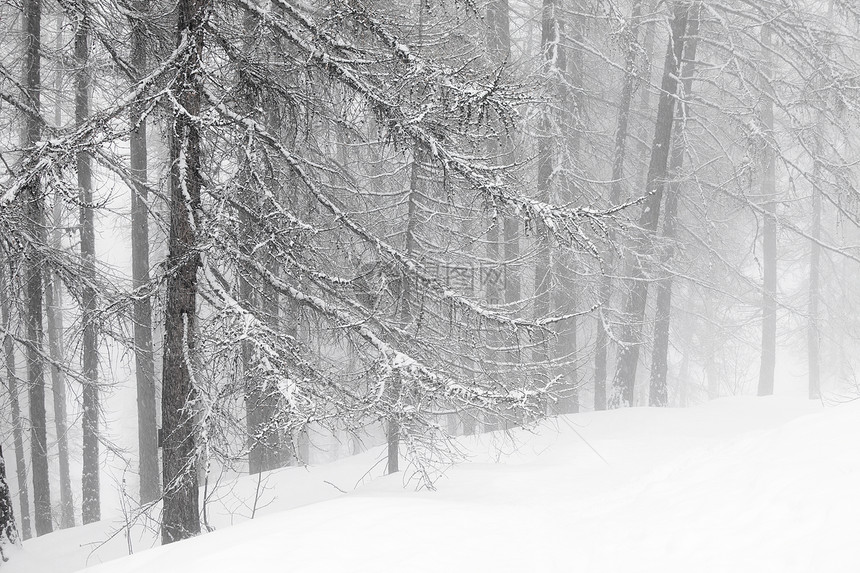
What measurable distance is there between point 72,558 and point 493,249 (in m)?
7.93

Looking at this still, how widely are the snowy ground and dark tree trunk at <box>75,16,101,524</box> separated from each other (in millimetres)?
3157

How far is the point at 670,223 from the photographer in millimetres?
14992

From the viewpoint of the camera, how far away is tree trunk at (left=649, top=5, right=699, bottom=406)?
44.9ft

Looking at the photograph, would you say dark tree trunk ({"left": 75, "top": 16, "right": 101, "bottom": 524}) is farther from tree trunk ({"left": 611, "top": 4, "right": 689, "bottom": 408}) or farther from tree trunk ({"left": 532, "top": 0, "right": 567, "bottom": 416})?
tree trunk ({"left": 611, "top": 4, "right": 689, "bottom": 408})

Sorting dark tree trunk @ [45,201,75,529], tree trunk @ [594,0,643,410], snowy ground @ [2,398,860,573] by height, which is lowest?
dark tree trunk @ [45,201,75,529]

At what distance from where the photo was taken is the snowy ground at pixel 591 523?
410 cm

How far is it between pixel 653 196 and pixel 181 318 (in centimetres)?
992

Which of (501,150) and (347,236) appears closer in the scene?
(347,236)

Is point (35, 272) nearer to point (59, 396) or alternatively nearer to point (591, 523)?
point (591, 523)

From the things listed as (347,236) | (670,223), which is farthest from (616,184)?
(347,236)

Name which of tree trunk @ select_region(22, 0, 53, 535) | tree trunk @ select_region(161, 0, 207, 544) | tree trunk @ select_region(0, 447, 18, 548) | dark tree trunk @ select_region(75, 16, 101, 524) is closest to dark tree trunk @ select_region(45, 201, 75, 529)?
dark tree trunk @ select_region(75, 16, 101, 524)

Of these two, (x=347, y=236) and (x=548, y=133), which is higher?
(x=548, y=133)

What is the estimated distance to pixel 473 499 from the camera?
579cm

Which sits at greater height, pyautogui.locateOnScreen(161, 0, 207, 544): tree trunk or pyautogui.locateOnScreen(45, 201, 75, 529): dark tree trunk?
pyautogui.locateOnScreen(161, 0, 207, 544): tree trunk
